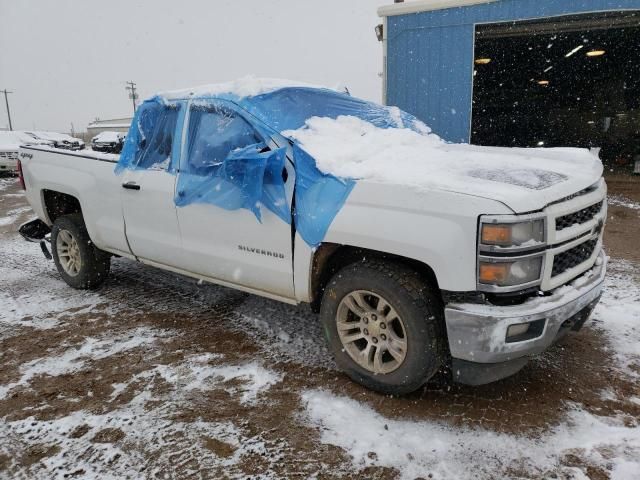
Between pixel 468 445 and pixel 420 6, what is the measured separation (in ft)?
31.8

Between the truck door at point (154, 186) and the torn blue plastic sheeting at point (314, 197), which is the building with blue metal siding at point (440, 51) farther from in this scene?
the torn blue plastic sheeting at point (314, 197)

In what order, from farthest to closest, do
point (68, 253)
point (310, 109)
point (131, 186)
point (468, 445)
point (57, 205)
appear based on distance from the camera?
point (57, 205), point (68, 253), point (131, 186), point (310, 109), point (468, 445)

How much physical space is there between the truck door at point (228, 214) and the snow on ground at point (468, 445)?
97 cm

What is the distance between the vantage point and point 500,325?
7.59ft

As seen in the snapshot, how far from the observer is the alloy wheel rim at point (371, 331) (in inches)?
107

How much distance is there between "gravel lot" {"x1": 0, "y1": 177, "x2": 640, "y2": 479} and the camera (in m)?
2.30

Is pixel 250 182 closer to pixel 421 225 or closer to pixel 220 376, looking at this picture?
pixel 421 225

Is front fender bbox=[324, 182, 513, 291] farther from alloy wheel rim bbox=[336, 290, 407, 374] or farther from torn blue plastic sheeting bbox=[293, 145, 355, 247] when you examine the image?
alloy wheel rim bbox=[336, 290, 407, 374]

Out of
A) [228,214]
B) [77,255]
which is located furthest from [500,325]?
[77,255]

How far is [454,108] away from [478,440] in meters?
8.87

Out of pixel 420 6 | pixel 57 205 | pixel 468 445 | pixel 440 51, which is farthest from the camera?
pixel 440 51

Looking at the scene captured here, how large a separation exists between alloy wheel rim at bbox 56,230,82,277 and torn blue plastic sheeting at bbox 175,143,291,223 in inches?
88.9

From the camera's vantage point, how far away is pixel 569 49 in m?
14.6

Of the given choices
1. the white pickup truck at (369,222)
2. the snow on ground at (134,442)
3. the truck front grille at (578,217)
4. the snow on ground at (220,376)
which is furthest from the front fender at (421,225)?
the snow on ground at (134,442)
